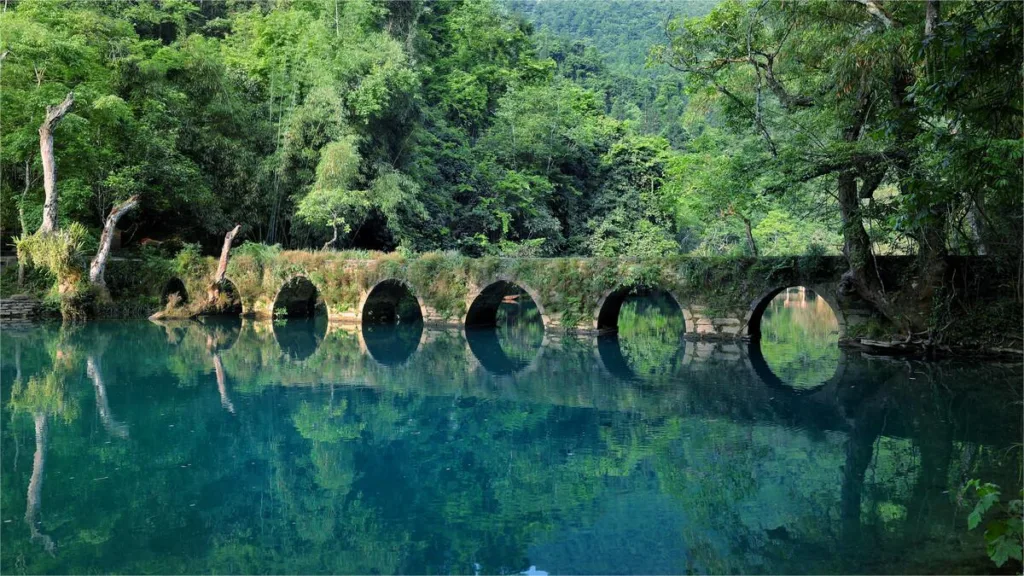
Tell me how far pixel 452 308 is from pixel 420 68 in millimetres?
12403

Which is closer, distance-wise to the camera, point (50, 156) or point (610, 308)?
point (610, 308)

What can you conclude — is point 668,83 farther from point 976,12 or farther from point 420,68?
point 976,12

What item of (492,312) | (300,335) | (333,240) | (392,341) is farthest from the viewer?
(333,240)

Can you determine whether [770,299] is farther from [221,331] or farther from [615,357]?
[221,331]

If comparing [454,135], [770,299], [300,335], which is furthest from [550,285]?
[454,135]

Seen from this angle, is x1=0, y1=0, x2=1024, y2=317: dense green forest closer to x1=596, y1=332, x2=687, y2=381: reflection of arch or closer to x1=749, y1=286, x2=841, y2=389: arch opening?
x1=749, y1=286, x2=841, y2=389: arch opening

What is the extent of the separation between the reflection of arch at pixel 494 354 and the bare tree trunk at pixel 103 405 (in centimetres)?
693

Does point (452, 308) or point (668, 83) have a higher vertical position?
point (668, 83)

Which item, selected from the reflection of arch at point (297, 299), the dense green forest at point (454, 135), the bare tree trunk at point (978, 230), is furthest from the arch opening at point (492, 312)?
the bare tree trunk at point (978, 230)

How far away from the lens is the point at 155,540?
6176mm

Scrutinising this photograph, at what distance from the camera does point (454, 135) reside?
30.5 metres

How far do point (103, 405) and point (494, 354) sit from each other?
860cm

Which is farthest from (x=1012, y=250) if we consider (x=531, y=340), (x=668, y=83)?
(x=668, y=83)

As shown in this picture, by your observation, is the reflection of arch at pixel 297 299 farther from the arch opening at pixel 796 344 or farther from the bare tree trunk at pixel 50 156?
the arch opening at pixel 796 344
